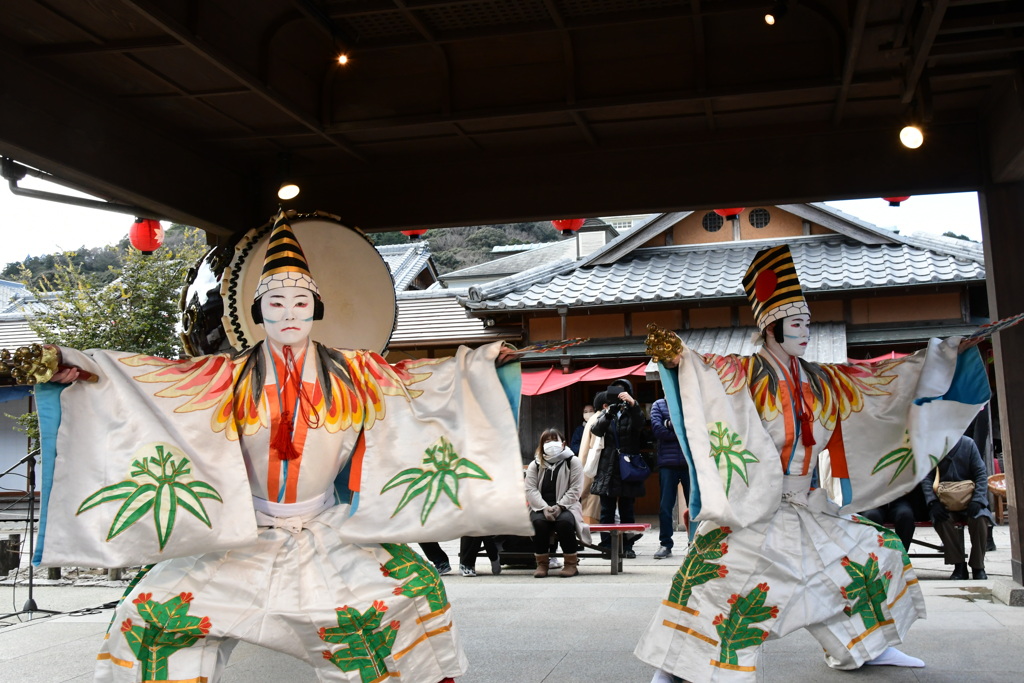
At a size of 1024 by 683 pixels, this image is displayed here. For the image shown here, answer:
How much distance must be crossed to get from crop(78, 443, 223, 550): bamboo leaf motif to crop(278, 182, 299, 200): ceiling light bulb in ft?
8.74

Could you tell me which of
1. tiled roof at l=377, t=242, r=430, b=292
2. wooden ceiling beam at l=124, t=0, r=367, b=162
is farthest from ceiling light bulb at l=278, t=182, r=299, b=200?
tiled roof at l=377, t=242, r=430, b=292

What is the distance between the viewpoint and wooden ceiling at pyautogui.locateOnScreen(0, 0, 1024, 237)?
166 inches

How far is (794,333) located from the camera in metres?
4.06

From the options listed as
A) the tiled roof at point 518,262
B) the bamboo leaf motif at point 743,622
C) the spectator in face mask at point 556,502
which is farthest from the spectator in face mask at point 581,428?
the tiled roof at point 518,262

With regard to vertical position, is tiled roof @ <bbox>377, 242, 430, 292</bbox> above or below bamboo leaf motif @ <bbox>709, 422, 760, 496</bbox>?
above

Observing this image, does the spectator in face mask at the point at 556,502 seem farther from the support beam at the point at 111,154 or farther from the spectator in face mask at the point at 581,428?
the support beam at the point at 111,154

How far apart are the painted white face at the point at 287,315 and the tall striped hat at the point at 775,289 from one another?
1874 millimetres

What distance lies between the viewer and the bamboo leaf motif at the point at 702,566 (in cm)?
374

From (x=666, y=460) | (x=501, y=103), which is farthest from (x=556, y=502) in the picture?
(x=501, y=103)

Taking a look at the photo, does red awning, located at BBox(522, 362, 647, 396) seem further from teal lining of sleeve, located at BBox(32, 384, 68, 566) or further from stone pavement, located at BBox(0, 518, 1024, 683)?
teal lining of sleeve, located at BBox(32, 384, 68, 566)

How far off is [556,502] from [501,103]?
372cm

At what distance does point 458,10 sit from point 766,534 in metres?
2.61

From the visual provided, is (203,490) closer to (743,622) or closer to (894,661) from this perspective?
(743,622)

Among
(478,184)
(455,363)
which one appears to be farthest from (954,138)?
(455,363)
